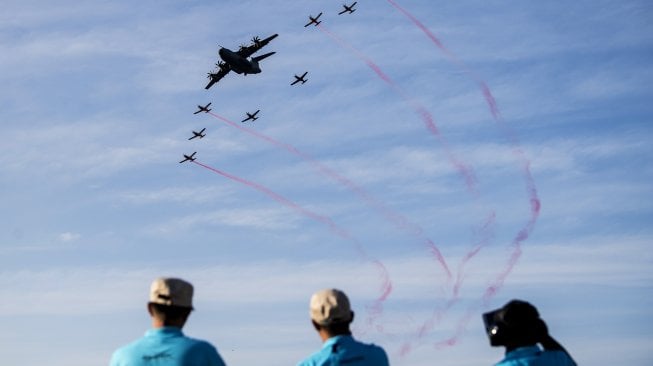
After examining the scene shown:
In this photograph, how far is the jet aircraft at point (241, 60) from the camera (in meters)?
128

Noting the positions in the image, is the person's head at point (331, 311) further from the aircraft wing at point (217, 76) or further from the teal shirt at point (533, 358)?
the aircraft wing at point (217, 76)

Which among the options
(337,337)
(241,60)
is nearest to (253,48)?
(241,60)

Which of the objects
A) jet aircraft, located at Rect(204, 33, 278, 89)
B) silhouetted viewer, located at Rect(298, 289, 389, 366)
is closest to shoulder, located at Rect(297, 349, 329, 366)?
silhouetted viewer, located at Rect(298, 289, 389, 366)

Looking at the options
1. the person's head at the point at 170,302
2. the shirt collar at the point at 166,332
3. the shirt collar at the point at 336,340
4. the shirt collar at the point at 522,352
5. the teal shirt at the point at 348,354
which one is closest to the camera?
the shirt collar at the point at 522,352

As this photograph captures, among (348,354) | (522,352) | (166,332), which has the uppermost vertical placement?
(166,332)

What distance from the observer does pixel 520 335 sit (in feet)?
44.9

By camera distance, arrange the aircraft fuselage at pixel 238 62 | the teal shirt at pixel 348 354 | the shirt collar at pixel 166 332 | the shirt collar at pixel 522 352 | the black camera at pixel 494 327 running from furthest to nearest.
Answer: the aircraft fuselage at pixel 238 62 → the teal shirt at pixel 348 354 → the shirt collar at pixel 166 332 → the shirt collar at pixel 522 352 → the black camera at pixel 494 327

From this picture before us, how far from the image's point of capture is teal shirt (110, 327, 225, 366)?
45.0ft

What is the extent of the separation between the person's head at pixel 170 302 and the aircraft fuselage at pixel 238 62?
380 ft

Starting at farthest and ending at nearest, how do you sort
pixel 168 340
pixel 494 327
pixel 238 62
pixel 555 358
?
pixel 238 62 → pixel 168 340 → pixel 555 358 → pixel 494 327

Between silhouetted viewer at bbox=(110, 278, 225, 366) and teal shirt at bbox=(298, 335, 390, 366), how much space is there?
178 cm

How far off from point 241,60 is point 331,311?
4610 inches

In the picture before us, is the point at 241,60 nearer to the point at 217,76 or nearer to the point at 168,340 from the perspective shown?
the point at 217,76

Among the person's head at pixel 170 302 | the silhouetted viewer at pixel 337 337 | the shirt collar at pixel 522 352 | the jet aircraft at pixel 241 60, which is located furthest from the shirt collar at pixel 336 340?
the jet aircraft at pixel 241 60
